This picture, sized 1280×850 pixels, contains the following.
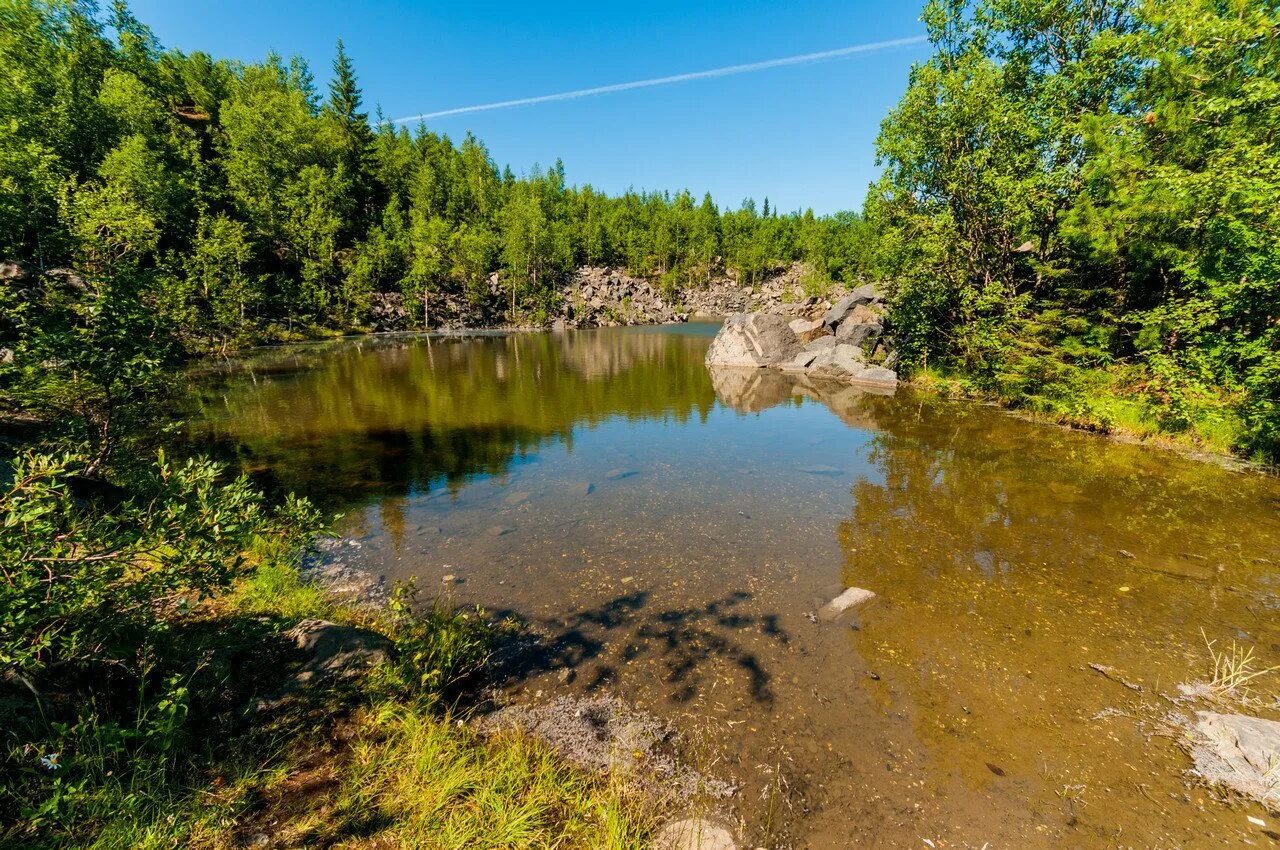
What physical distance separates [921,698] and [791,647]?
1.86m

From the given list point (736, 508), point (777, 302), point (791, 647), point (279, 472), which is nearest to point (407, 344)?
point (279, 472)

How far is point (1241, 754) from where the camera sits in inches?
218

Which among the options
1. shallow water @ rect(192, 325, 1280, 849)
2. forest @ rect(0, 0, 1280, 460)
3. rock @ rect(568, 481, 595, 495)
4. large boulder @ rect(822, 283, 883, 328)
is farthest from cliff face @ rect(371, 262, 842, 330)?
rock @ rect(568, 481, 595, 495)

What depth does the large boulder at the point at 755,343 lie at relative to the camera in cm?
4288

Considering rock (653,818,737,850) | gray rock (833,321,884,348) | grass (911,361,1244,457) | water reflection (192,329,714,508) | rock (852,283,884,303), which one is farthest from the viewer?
rock (852,283,884,303)

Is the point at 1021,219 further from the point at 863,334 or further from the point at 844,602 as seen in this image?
the point at 844,602

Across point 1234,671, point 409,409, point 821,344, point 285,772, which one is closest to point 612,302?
point 821,344

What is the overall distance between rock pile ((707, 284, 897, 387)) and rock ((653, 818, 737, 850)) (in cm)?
3402

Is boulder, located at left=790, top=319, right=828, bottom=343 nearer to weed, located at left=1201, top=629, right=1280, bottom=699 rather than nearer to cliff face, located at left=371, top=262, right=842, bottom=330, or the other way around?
cliff face, located at left=371, top=262, right=842, bottom=330

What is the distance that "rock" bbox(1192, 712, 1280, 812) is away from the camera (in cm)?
525

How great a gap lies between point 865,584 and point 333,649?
9.30m

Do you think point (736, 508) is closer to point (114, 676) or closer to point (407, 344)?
Result: point (114, 676)

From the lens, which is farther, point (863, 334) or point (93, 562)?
point (863, 334)

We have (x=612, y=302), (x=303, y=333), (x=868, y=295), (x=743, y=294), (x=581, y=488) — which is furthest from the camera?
(x=743, y=294)
